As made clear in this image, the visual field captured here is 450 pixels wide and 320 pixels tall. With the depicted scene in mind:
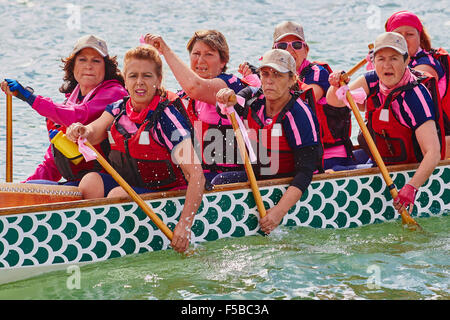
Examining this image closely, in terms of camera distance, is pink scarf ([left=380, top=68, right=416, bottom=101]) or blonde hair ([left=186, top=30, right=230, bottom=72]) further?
pink scarf ([left=380, top=68, right=416, bottom=101])

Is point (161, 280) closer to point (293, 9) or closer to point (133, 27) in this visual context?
point (133, 27)

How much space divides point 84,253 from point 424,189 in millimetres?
2428

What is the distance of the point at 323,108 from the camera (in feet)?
17.2

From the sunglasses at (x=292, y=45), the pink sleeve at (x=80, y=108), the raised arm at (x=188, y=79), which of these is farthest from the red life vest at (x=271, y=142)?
the pink sleeve at (x=80, y=108)

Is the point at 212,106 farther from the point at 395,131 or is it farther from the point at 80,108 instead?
the point at 395,131

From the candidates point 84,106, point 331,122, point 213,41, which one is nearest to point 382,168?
point 331,122

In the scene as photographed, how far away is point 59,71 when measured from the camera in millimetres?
12203

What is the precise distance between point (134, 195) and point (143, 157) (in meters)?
0.24

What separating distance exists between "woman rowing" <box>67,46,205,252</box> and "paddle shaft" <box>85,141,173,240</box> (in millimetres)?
64

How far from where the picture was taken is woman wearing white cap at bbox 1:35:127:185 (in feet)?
14.8

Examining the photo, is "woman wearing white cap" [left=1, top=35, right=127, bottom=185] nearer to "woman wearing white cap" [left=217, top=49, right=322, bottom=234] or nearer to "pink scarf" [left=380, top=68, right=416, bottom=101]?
"woman wearing white cap" [left=217, top=49, right=322, bottom=234]

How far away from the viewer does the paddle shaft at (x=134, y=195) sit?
13.6 feet

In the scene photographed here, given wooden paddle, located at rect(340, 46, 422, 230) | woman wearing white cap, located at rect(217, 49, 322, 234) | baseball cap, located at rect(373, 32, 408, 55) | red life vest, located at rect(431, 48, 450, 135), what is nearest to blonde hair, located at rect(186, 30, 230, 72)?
woman wearing white cap, located at rect(217, 49, 322, 234)
